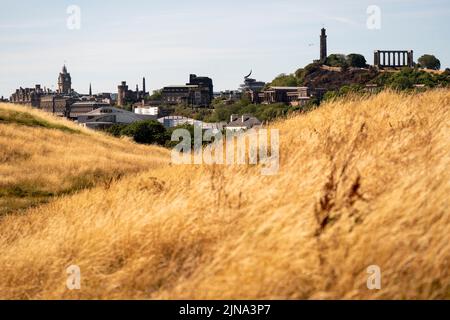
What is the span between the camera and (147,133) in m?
78.4

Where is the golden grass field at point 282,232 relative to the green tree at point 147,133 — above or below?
above

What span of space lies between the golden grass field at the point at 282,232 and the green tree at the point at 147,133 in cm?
6354

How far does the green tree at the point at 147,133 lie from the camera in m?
75.7

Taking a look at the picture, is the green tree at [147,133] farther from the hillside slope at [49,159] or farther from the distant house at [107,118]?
the distant house at [107,118]

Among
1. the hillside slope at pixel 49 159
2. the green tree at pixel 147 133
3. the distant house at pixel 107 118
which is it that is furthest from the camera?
the distant house at pixel 107 118

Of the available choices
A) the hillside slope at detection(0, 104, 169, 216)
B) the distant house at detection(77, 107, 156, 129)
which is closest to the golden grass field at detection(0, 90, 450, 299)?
the hillside slope at detection(0, 104, 169, 216)

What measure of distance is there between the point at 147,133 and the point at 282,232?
237 ft

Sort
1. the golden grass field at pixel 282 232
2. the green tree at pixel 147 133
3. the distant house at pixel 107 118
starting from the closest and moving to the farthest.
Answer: the golden grass field at pixel 282 232 → the green tree at pixel 147 133 → the distant house at pixel 107 118

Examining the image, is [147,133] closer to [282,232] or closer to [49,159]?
[49,159]

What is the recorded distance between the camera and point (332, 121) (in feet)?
42.7

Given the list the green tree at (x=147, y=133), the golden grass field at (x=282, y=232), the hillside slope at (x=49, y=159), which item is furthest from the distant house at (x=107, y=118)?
the golden grass field at (x=282, y=232)

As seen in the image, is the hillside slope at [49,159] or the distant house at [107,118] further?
the distant house at [107,118]
